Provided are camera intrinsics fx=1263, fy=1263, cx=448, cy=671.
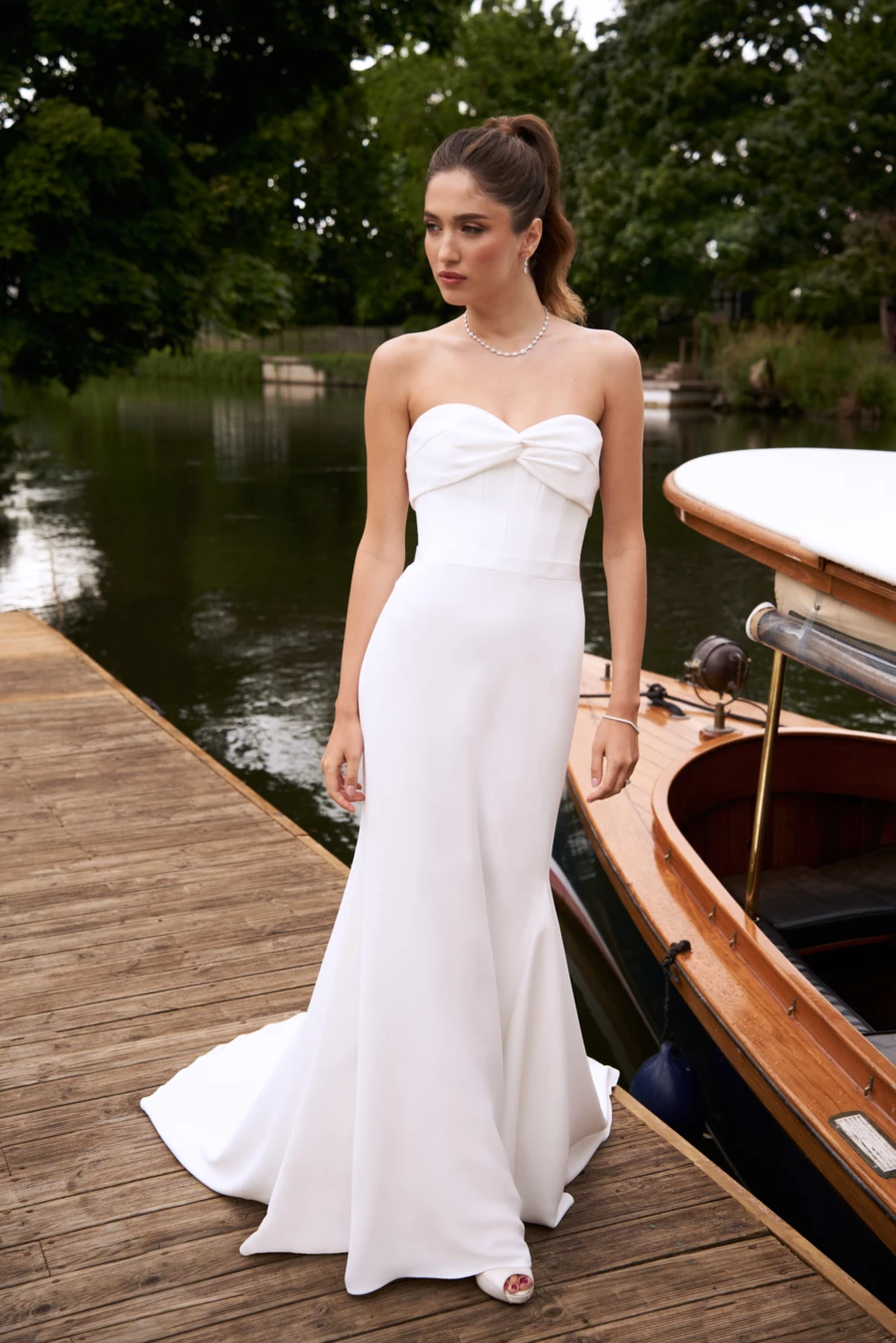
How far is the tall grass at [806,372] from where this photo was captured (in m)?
28.6

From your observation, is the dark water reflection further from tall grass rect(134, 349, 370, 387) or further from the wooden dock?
tall grass rect(134, 349, 370, 387)

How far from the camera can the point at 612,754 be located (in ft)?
7.91

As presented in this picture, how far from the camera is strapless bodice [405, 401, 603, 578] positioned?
2264 millimetres

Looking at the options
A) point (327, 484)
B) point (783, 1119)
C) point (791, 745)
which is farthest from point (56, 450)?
point (783, 1119)

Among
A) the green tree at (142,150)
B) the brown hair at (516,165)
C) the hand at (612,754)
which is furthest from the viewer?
the green tree at (142,150)

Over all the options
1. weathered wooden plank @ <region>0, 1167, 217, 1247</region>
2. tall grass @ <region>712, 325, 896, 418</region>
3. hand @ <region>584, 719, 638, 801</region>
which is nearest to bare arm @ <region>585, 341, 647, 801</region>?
hand @ <region>584, 719, 638, 801</region>

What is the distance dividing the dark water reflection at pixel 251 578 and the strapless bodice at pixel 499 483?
401 mm

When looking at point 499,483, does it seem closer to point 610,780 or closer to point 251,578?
point 610,780

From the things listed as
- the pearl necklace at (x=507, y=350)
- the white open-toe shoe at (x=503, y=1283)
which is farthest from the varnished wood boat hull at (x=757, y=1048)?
the pearl necklace at (x=507, y=350)

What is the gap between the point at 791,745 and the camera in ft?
16.5

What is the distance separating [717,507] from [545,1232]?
1.71m

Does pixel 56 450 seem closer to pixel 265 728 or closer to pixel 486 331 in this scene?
pixel 265 728

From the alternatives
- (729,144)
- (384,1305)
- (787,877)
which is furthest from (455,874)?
(729,144)

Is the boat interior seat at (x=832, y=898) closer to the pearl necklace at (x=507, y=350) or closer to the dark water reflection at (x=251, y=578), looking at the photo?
the dark water reflection at (x=251, y=578)
